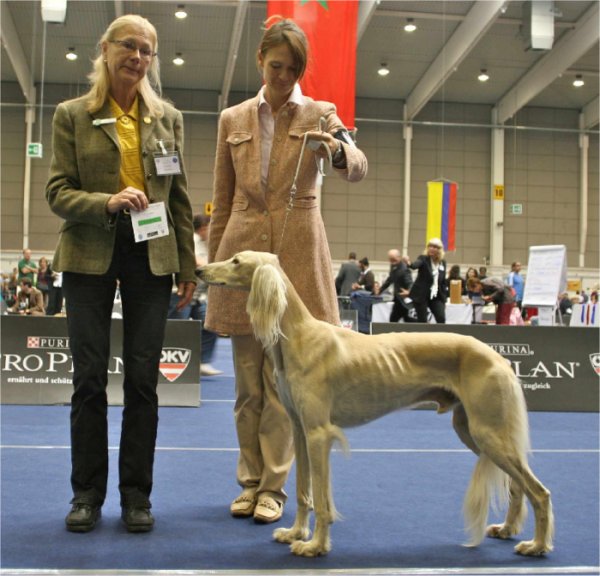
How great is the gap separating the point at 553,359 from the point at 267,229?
444 centimetres

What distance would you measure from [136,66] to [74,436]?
153 centimetres

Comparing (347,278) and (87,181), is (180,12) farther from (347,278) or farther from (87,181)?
(87,181)

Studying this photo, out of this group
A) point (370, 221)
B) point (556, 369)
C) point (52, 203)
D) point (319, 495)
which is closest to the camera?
point (319, 495)

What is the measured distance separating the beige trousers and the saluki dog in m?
0.48

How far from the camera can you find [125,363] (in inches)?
120

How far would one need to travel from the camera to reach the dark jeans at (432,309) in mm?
11724

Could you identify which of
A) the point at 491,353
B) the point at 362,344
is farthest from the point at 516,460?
the point at 362,344

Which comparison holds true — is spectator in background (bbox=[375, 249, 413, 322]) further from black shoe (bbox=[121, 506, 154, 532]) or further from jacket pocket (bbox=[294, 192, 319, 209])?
black shoe (bbox=[121, 506, 154, 532])

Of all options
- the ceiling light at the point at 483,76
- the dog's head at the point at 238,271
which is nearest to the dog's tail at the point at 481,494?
the dog's head at the point at 238,271

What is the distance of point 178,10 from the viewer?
1775 cm

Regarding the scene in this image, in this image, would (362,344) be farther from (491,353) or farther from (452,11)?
(452,11)

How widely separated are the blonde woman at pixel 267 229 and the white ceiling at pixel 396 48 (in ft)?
46.8

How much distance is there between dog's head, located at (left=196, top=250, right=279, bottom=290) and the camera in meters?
2.67

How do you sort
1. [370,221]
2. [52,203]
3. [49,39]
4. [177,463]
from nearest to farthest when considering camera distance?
1. [52,203]
2. [177,463]
3. [49,39]
4. [370,221]
